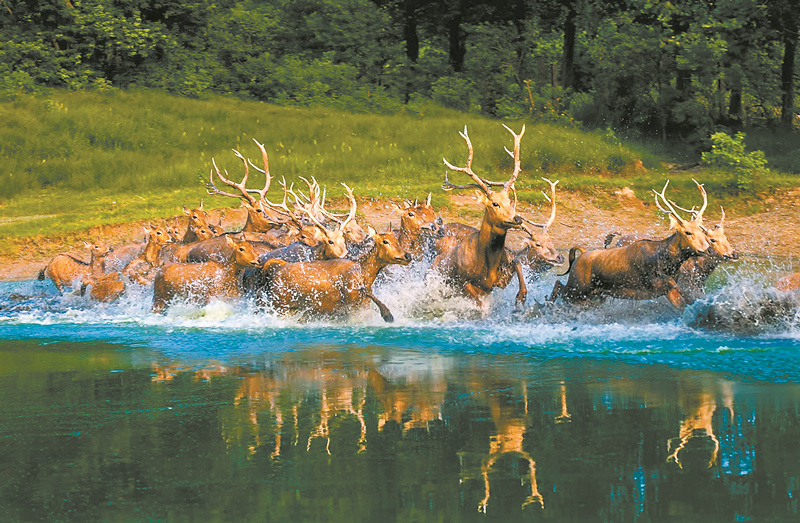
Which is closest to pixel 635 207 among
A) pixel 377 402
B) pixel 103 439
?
pixel 377 402

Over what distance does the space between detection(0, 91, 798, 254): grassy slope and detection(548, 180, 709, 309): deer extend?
29.5 feet

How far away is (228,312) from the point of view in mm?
14430

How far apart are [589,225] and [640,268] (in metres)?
9.01

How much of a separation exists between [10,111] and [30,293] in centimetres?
1201

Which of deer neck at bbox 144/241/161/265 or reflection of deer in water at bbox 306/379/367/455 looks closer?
reflection of deer in water at bbox 306/379/367/455

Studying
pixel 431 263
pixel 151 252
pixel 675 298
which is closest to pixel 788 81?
pixel 431 263

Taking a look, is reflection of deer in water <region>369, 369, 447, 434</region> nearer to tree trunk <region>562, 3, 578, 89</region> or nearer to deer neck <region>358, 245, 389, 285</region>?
deer neck <region>358, 245, 389, 285</region>

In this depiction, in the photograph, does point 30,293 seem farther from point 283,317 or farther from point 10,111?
point 10,111

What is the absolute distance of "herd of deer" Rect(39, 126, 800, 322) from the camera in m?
13.0

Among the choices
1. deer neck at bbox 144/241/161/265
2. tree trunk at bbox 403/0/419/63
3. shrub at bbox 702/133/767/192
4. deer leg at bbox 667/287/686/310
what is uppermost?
tree trunk at bbox 403/0/419/63

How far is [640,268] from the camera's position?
1302 centimetres

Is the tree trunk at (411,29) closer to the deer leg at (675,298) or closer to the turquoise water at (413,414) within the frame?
the turquoise water at (413,414)

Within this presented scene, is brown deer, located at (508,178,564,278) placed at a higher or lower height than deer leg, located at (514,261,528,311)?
higher

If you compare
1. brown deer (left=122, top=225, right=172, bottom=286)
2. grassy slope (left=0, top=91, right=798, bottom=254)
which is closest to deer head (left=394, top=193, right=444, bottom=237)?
brown deer (left=122, top=225, right=172, bottom=286)
